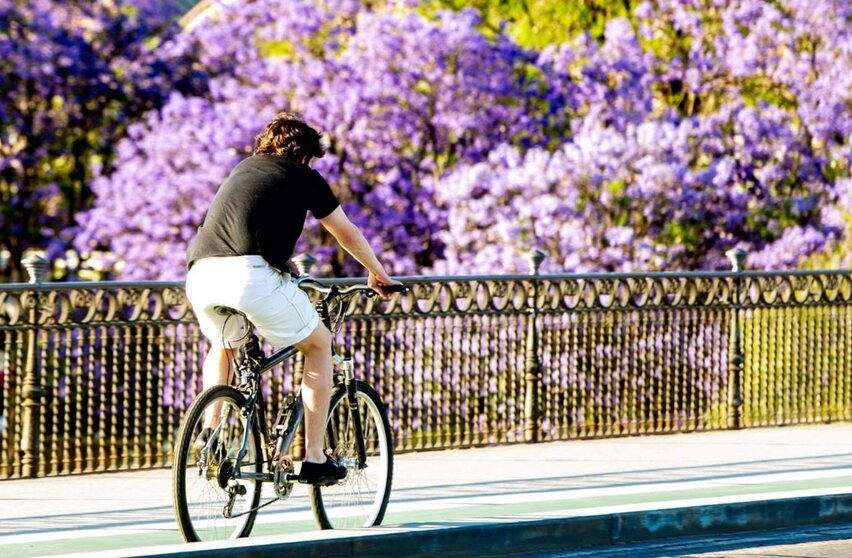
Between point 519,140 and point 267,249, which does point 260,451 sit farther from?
point 519,140

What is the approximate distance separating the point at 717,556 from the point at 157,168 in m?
17.3

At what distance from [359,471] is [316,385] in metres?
0.60

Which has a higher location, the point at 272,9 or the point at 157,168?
the point at 272,9

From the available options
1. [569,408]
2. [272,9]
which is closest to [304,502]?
[569,408]

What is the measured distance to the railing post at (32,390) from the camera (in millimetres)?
8734

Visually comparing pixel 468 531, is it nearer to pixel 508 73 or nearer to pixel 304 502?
pixel 304 502

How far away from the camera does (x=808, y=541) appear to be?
760 centimetres

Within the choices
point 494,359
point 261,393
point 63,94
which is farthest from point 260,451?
point 63,94

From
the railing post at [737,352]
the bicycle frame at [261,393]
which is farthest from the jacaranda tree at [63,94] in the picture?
the bicycle frame at [261,393]

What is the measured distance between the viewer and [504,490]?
8305 millimetres

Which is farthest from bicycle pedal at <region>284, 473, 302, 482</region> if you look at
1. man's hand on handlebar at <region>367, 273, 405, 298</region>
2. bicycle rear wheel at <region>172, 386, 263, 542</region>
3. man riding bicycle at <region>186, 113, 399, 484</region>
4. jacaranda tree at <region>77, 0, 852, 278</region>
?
jacaranda tree at <region>77, 0, 852, 278</region>

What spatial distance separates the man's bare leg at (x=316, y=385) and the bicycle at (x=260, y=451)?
0.09 metres

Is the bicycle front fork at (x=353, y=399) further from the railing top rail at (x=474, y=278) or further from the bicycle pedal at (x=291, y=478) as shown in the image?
the railing top rail at (x=474, y=278)

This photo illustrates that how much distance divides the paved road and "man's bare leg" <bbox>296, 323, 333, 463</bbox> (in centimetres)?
103
